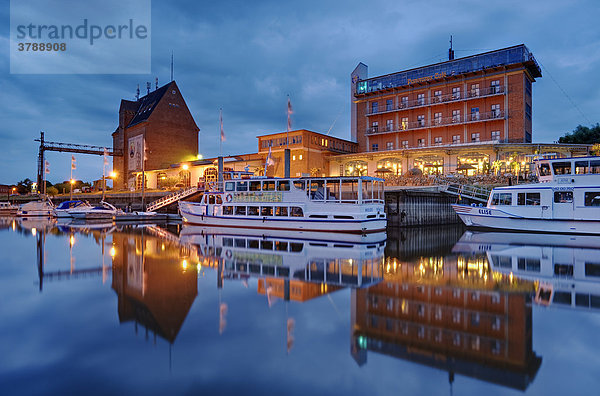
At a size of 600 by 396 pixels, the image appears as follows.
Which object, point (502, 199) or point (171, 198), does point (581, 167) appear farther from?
point (171, 198)

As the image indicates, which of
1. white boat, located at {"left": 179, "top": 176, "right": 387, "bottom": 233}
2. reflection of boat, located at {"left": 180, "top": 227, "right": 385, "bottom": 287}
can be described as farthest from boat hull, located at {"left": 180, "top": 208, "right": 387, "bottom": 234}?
reflection of boat, located at {"left": 180, "top": 227, "right": 385, "bottom": 287}

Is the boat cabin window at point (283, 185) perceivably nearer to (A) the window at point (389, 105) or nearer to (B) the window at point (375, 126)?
(B) the window at point (375, 126)

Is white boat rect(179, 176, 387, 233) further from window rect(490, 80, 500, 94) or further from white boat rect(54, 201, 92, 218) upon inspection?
window rect(490, 80, 500, 94)

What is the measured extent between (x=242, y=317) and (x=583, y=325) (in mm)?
6514

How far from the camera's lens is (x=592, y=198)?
77.0ft

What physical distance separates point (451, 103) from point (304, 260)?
4205cm

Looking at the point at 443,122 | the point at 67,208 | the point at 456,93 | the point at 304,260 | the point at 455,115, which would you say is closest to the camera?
the point at 304,260

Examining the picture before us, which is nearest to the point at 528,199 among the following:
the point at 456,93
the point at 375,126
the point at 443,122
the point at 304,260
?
the point at 304,260

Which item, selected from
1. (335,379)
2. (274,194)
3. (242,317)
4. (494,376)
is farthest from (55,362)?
(274,194)

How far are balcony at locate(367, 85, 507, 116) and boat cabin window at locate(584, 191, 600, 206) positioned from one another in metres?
23.8

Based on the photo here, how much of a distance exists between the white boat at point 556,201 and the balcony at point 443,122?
20564 millimetres

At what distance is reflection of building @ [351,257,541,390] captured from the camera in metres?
5.13

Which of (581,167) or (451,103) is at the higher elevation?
(451,103)

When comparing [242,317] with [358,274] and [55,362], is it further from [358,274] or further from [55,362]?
[358,274]
